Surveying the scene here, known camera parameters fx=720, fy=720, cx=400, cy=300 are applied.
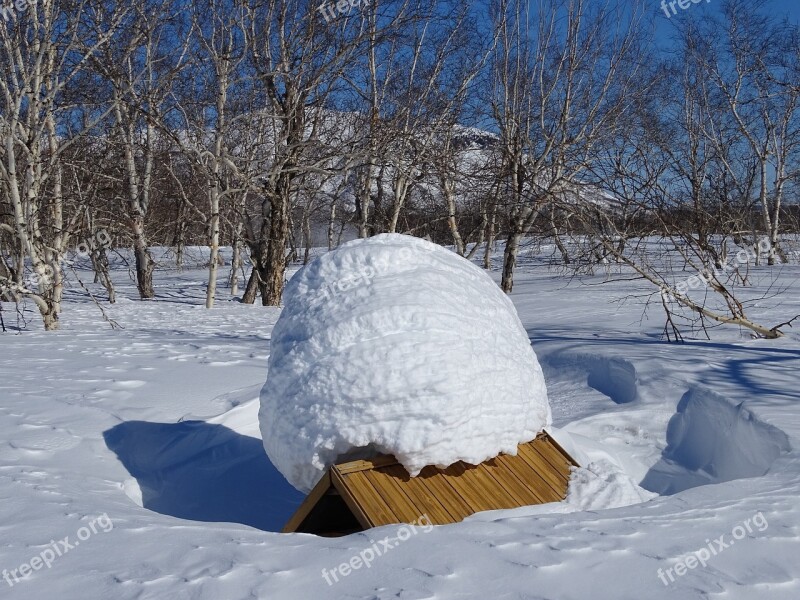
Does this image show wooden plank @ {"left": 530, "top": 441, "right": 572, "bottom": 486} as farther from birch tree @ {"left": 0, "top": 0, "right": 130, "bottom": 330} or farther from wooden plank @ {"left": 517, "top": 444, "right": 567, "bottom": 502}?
birch tree @ {"left": 0, "top": 0, "right": 130, "bottom": 330}

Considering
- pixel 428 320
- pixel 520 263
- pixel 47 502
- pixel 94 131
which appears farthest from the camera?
pixel 520 263

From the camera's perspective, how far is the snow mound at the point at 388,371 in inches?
140

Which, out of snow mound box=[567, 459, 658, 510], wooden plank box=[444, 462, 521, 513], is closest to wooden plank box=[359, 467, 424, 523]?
wooden plank box=[444, 462, 521, 513]

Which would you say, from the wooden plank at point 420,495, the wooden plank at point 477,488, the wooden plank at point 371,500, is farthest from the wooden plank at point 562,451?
the wooden plank at point 371,500

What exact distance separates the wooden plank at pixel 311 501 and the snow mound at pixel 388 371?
Result: 16 centimetres

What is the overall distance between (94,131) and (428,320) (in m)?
16.2

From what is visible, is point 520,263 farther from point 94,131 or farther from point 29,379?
point 29,379

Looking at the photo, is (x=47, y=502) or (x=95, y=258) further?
(x=95, y=258)

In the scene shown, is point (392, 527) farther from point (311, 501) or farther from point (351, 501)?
point (311, 501)

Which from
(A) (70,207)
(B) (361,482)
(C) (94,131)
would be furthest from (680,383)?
(C) (94,131)

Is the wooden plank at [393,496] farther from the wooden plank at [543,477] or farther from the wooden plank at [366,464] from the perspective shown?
the wooden plank at [543,477]

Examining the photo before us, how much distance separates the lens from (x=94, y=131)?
1747cm

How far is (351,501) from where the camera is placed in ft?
10.9

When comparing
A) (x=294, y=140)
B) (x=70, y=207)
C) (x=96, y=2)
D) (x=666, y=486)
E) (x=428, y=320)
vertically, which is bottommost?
(x=666, y=486)
